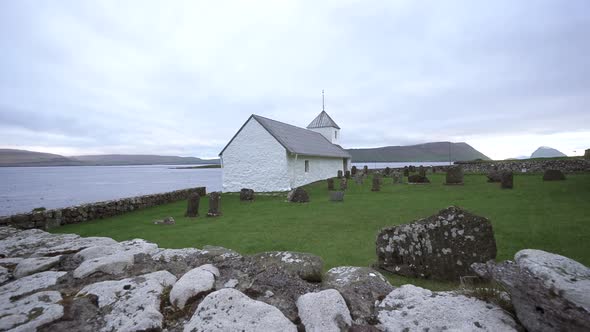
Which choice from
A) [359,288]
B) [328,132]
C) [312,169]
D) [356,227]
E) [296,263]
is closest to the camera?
[359,288]

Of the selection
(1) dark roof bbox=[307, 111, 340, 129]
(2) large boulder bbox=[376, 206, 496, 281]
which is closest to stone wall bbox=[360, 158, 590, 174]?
(1) dark roof bbox=[307, 111, 340, 129]

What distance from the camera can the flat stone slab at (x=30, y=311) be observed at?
2.17 meters

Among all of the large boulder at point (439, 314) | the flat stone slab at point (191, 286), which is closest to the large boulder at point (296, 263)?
the flat stone slab at point (191, 286)

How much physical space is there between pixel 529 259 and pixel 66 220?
14.8 metres

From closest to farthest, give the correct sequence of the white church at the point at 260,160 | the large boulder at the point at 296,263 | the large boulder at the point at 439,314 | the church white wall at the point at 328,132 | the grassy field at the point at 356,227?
the large boulder at the point at 439,314, the large boulder at the point at 296,263, the grassy field at the point at 356,227, the white church at the point at 260,160, the church white wall at the point at 328,132

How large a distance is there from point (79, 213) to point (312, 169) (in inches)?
717

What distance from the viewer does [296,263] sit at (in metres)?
3.30

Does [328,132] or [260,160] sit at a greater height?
[328,132]

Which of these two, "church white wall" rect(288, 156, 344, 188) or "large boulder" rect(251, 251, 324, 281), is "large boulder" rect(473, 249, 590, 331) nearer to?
"large boulder" rect(251, 251, 324, 281)

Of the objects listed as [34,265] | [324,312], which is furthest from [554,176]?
[34,265]

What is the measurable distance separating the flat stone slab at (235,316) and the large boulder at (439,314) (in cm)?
90

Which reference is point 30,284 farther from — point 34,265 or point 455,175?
point 455,175

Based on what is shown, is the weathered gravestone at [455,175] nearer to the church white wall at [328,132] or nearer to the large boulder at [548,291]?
the large boulder at [548,291]

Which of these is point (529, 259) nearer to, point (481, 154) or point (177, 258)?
point (177, 258)
